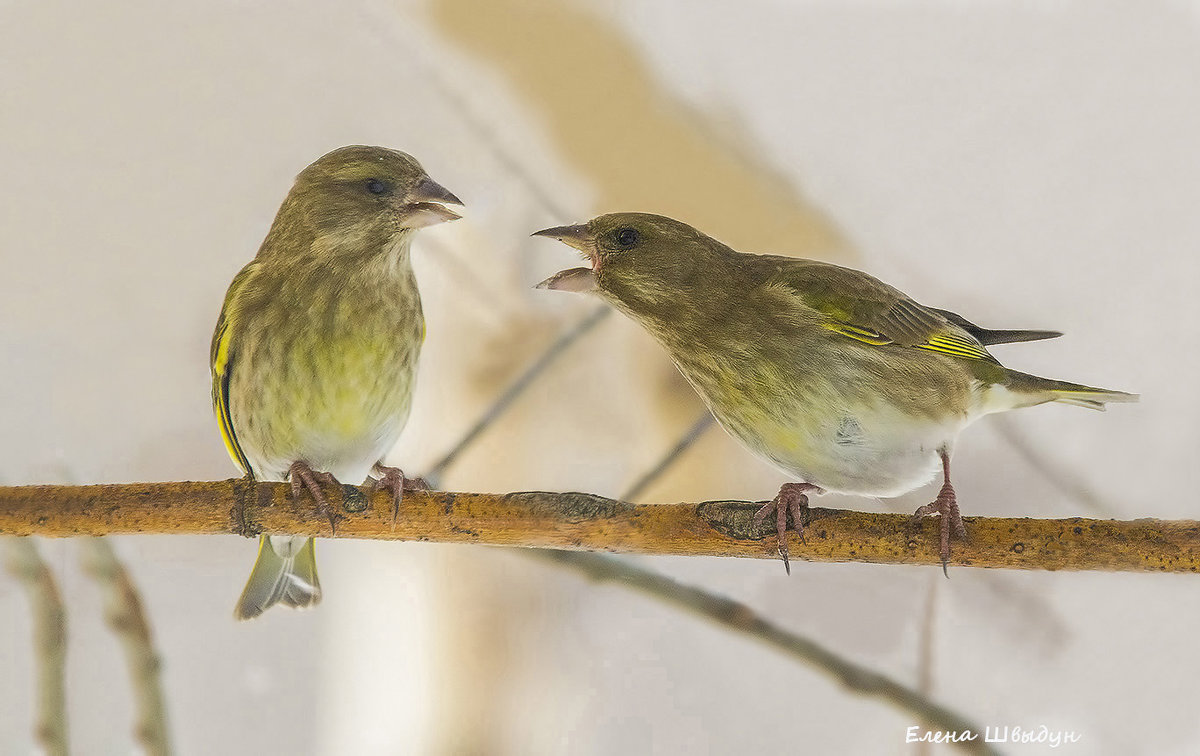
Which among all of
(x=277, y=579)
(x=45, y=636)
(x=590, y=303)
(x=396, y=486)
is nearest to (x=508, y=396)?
(x=590, y=303)

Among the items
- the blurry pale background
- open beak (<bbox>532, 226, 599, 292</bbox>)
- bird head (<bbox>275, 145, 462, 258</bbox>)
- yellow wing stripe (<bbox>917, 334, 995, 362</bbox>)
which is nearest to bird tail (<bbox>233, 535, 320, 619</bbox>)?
the blurry pale background

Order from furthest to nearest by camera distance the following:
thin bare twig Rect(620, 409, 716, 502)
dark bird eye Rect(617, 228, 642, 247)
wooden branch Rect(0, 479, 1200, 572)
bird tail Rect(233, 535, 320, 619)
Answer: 1. thin bare twig Rect(620, 409, 716, 502)
2. bird tail Rect(233, 535, 320, 619)
3. dark bird eye Rect(617, 228, 642, 247)
4. wooden branch Rect(0, 479, 1200, 572)

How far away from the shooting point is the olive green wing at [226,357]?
1.51 metres

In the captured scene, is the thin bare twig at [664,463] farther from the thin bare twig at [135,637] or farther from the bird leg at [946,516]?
the thin bare twig at [135,637]

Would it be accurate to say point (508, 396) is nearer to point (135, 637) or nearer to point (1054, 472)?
point (135, 637)

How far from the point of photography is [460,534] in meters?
1.35

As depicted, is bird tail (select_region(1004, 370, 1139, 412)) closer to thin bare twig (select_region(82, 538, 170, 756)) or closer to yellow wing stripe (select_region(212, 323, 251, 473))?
yellow wing stripe (select_region(212, 323, 251, 473))

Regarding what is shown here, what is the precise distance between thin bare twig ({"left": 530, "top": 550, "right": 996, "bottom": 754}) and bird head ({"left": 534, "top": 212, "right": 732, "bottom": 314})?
71 cm

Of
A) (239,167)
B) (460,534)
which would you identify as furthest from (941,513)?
(239,167)

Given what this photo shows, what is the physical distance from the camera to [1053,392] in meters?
1.45

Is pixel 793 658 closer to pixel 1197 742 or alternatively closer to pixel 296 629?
pixel 1197 742

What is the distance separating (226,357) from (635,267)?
2.01 feet

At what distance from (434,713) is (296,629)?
0.32m

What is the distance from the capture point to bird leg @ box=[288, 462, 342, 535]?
1372mm
